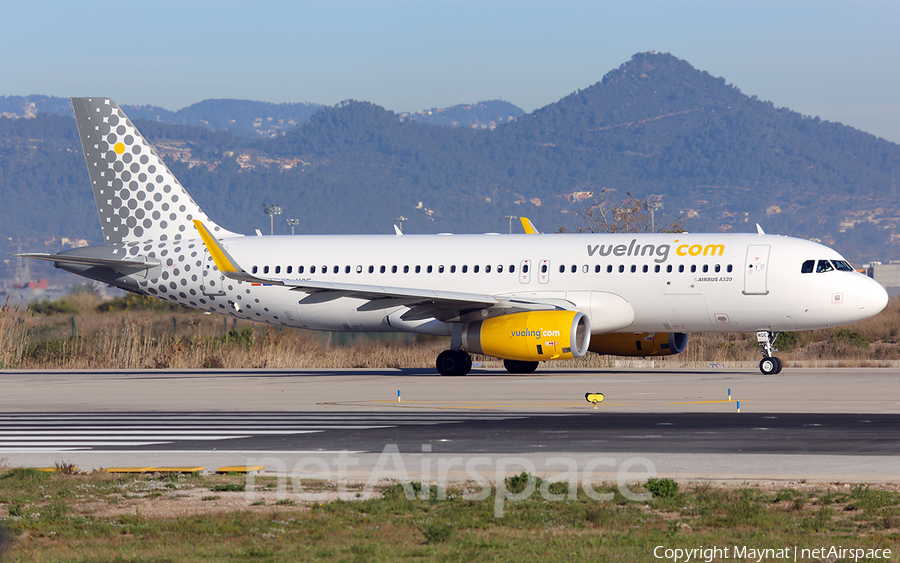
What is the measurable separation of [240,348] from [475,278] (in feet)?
38.7

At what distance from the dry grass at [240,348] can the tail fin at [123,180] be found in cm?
497

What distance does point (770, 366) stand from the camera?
96.2 feet

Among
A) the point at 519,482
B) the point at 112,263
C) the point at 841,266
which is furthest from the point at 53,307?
the point at 519,482

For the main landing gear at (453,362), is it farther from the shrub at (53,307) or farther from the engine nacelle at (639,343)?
the shrub at (53,307)

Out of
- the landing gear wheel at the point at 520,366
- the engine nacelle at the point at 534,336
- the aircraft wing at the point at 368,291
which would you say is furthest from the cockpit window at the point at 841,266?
the aircraft wing at the point at 368,291

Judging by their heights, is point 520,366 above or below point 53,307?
below

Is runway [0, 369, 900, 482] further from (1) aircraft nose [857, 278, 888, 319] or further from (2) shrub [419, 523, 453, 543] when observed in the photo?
(2) shrub [419, 523, 453, 543]

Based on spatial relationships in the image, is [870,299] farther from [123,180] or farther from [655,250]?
[123,180]

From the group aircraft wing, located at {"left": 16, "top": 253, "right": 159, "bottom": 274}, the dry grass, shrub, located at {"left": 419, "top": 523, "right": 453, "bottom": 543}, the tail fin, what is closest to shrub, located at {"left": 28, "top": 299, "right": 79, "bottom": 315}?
the dry grass

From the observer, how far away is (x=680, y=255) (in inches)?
1185

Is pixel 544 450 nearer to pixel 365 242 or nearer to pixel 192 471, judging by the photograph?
pixel 192 471

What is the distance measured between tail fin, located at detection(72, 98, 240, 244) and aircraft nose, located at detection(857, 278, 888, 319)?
60.8ft

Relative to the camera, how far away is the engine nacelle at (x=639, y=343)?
105 feet

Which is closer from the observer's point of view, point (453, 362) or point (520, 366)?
point (453, 362)
